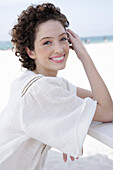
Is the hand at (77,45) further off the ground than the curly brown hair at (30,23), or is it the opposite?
the curly brown hair at (30,23)

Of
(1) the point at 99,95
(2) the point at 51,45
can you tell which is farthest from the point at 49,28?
(1) the point at 99,95

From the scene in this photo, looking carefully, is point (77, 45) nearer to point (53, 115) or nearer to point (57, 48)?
point (57, 48)

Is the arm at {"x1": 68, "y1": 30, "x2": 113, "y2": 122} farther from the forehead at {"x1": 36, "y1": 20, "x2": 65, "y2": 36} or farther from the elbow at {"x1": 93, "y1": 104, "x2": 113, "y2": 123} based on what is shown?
the forehead at {"x1": 36, "y1": 20, "x2": 65, "y2": 36}

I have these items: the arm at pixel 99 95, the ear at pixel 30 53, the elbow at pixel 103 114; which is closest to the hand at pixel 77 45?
the arm at pixel 99 95

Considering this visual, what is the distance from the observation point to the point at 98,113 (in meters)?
1.58

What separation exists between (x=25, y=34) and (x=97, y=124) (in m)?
0.80

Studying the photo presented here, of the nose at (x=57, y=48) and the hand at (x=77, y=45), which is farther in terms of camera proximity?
the hand at (x=77, y=45)

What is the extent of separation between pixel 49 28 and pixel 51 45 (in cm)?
11

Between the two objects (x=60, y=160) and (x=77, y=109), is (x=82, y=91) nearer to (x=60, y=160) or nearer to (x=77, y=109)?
(x=77, y=109)

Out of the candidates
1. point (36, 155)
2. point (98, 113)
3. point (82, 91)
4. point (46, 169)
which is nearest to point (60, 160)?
point (46, 169)

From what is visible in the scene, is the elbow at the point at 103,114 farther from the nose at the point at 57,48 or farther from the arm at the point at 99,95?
the nose at the point at 57,48

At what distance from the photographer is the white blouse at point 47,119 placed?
1490mm

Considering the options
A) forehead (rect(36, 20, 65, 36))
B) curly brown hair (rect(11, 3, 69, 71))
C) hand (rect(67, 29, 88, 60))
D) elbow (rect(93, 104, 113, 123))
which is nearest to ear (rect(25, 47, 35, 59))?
curly brown hair (rect(11, 3, 69, 71))

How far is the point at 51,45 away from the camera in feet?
5.71
